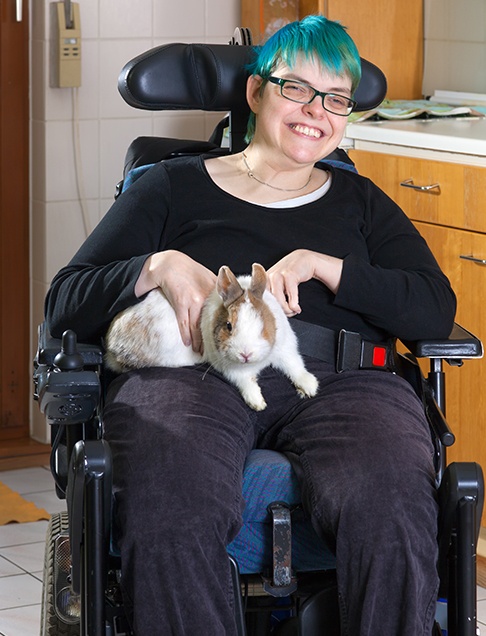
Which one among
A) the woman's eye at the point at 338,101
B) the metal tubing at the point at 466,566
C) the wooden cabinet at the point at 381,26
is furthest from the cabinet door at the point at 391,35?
the metal tubing at the point at 466,566

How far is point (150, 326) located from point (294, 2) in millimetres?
1740

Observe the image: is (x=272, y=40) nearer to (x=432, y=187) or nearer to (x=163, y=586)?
(x=432, y=187)

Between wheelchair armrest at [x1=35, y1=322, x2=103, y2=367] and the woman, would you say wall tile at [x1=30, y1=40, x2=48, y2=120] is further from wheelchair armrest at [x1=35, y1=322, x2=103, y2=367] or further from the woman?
wheelchair armrest at [x1=35, y1=322, x2=103, y2=367]

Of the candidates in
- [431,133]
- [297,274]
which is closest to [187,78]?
[297,274]

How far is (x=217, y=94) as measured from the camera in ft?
7.23

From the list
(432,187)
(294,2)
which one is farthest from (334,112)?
(294,2)

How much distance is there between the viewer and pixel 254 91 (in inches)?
85.0

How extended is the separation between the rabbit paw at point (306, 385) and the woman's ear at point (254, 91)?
22.4 inches

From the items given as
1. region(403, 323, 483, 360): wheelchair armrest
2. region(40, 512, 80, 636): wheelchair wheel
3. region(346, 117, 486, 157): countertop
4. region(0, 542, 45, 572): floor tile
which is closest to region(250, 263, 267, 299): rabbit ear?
region(403, 323, 483, 360): wheelchair armrest

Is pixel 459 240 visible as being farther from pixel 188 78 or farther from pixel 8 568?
pixel 8 568

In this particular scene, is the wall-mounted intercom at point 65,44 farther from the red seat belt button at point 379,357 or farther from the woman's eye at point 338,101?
the red seat belt button at point 379,357

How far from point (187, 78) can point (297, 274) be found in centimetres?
52

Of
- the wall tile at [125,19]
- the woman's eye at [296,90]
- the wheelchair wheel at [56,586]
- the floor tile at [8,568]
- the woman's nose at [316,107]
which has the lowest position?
the floor tile at [8,568]

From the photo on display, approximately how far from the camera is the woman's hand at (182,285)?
1.86 meters
